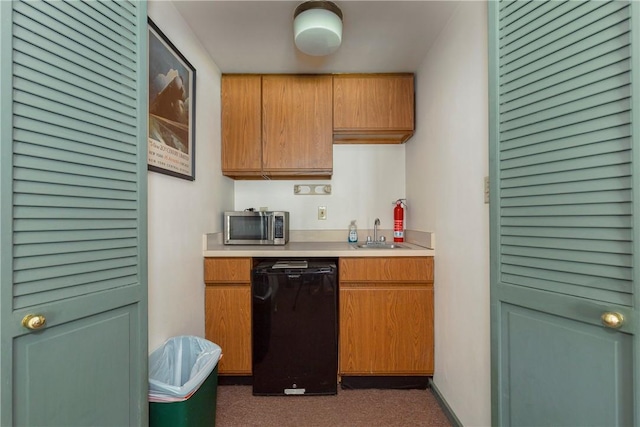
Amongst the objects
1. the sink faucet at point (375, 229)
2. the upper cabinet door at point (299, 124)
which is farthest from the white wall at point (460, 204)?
the upper cabinet door at point (299, 124)

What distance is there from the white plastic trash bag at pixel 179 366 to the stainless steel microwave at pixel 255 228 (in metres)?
0.81

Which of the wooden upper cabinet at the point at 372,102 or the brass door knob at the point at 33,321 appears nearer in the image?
the brass door knob at the point at 33,321

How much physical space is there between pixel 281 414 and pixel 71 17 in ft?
6.51

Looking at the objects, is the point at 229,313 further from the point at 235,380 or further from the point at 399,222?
the point at 399,222

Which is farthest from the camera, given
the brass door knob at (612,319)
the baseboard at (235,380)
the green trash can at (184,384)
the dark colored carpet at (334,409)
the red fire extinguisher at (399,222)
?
the red fire extinguisher at (399,222)

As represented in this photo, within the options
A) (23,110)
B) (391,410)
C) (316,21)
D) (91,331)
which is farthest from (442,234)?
(23,110)

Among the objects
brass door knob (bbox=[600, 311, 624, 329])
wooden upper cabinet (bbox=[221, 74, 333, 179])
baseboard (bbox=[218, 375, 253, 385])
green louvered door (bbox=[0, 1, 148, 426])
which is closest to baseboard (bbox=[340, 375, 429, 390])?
baseboard (bbox=[218, 375, 253, 385])

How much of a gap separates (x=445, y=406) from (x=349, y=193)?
1.63 metres

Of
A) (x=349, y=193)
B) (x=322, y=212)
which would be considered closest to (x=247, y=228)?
(x=322, y=212)

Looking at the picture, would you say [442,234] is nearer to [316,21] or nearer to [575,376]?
[575,376]

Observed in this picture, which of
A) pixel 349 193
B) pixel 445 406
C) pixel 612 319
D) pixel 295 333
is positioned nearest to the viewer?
pixel 612 319

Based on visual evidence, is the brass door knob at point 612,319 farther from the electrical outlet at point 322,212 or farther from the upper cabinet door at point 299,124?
the electrical outlet at point 322,212

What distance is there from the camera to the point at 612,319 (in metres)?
0.64

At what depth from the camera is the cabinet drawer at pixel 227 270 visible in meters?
1.76
